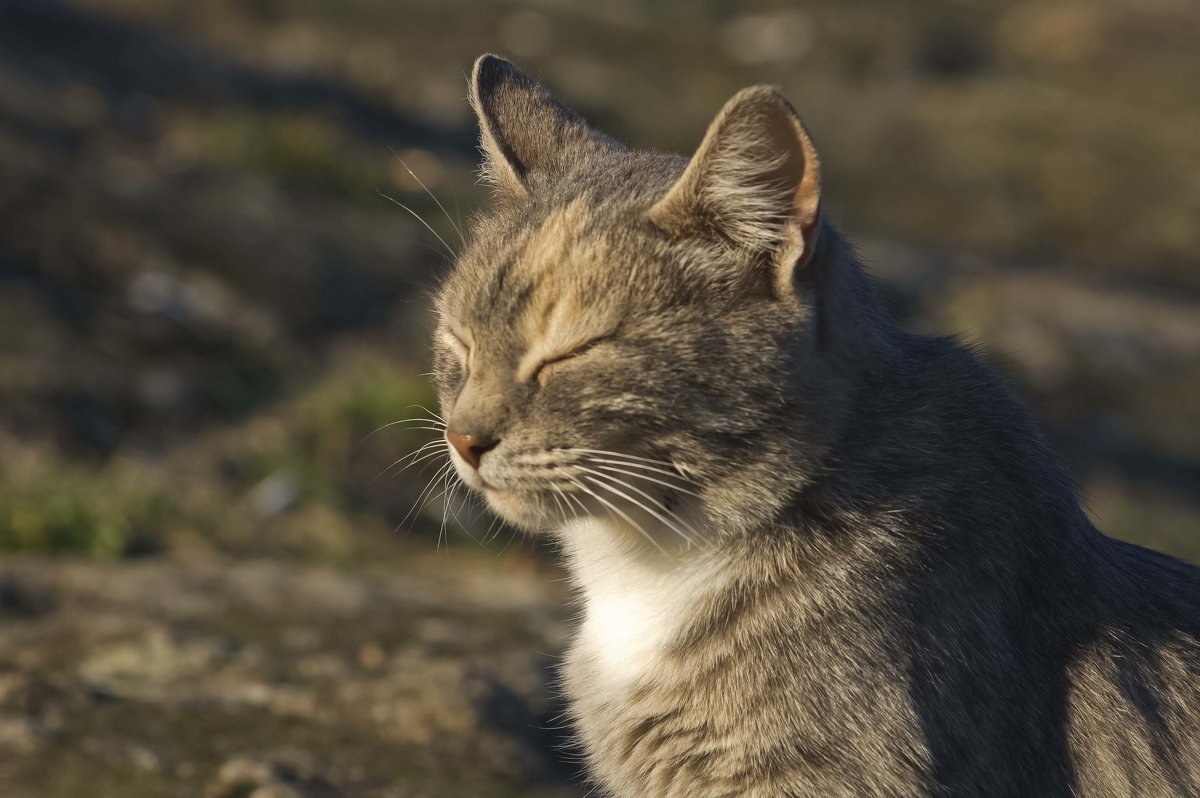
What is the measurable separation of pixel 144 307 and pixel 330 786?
3706mm

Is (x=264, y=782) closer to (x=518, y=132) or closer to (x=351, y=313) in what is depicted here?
(x=518, y=132)

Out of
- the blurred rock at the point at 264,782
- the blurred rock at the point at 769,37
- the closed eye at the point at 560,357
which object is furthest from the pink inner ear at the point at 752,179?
the blurred rock at the point at 769,37

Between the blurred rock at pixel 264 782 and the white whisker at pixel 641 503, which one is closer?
the white whisker at pixel 641 503

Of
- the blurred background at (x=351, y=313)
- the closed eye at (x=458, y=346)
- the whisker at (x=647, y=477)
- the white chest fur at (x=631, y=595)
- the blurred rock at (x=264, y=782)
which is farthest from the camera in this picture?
the blurred background at (x=351, y=313)

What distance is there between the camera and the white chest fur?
2982 millimetres

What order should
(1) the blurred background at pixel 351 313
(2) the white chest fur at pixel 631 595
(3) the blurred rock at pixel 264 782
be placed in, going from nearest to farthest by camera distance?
(2) the white chest fur at pixel 631 595
(3) the blurred rock at pixel 264 782
(1) the blurred background at pixel 351 313

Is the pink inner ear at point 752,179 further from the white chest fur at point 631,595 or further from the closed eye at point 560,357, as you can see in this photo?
the white chest fur at point 631,595

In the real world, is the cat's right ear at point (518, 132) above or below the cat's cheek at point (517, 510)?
above

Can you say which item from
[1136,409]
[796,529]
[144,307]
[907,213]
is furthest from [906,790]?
[907,213]

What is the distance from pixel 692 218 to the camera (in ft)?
9.64

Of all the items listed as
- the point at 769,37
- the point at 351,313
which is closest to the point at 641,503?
the point at 351,313

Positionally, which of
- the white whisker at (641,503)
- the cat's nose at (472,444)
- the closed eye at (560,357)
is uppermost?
the closed eye at (560,357)

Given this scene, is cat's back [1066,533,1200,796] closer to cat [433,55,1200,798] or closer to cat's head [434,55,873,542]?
cat [433,55,1200,798]

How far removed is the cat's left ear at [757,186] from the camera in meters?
2.66
